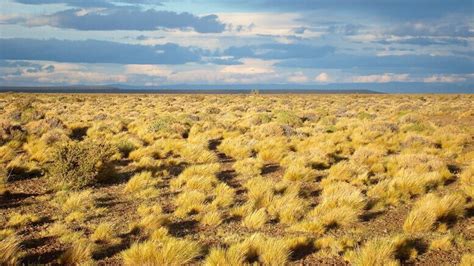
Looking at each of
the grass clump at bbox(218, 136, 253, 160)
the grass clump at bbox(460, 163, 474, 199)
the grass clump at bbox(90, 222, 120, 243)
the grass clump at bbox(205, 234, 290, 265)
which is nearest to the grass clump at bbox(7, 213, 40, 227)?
the grass clump at bbox(90, 222, 120, 243)

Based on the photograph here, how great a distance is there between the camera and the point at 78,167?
11.7 metres

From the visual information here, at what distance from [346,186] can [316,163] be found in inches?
145

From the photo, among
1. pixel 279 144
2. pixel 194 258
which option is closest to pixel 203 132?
pixel 279 144

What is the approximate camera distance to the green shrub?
11.4m

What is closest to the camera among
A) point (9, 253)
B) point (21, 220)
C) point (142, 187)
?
point (9, 253)

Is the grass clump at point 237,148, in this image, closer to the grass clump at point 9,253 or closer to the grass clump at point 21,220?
the grass clump at point 21,220

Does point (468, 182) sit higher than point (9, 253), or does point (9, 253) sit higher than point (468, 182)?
point (9, 253)

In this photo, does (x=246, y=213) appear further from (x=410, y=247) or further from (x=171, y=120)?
(x=171, y=120)

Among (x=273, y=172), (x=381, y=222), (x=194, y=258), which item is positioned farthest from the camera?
→ (x=273, y=172)

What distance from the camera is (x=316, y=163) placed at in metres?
14.9

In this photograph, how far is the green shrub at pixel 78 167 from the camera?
1139 cm

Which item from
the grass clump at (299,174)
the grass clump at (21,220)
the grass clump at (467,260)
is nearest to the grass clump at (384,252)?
the grass clump at (467,260)

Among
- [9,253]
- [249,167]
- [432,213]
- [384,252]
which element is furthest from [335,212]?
[9,253]

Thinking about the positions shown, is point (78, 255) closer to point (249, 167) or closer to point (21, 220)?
point (21, 220)
